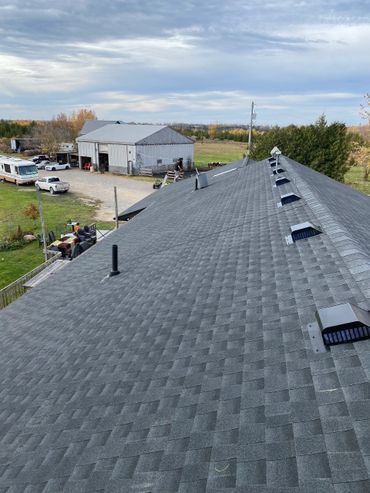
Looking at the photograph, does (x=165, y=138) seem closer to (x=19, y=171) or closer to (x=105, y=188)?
(x=105, y=188)

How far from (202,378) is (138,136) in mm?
51963

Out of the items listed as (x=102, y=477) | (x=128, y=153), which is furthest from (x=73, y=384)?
(x=128, y=153)

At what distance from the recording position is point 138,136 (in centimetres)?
5353

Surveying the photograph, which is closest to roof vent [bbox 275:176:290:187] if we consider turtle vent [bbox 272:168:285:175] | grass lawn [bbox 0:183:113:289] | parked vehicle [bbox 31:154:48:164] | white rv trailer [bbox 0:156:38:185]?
turtle vent [bbox 272:168:285:175]

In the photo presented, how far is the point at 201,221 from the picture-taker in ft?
41.1

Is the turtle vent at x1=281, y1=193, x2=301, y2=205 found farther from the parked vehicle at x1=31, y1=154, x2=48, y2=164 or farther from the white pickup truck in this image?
the parked vehicle at x1=31, y1=154, x2=48, y2=164

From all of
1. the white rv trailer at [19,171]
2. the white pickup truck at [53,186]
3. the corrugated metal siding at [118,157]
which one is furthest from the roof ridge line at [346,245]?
the corrugated metal siding at [118,157]

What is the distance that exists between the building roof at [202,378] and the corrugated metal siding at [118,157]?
4544 centimetres

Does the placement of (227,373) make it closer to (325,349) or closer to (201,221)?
(325,349)

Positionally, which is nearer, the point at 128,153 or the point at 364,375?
the point at 364,375

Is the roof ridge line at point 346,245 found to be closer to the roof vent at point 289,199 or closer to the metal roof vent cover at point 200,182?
the roof vent at point 289,199

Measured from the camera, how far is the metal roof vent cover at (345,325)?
407 cm

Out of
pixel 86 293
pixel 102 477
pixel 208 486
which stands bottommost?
pixel 86 293

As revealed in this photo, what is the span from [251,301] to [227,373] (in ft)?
5.29
